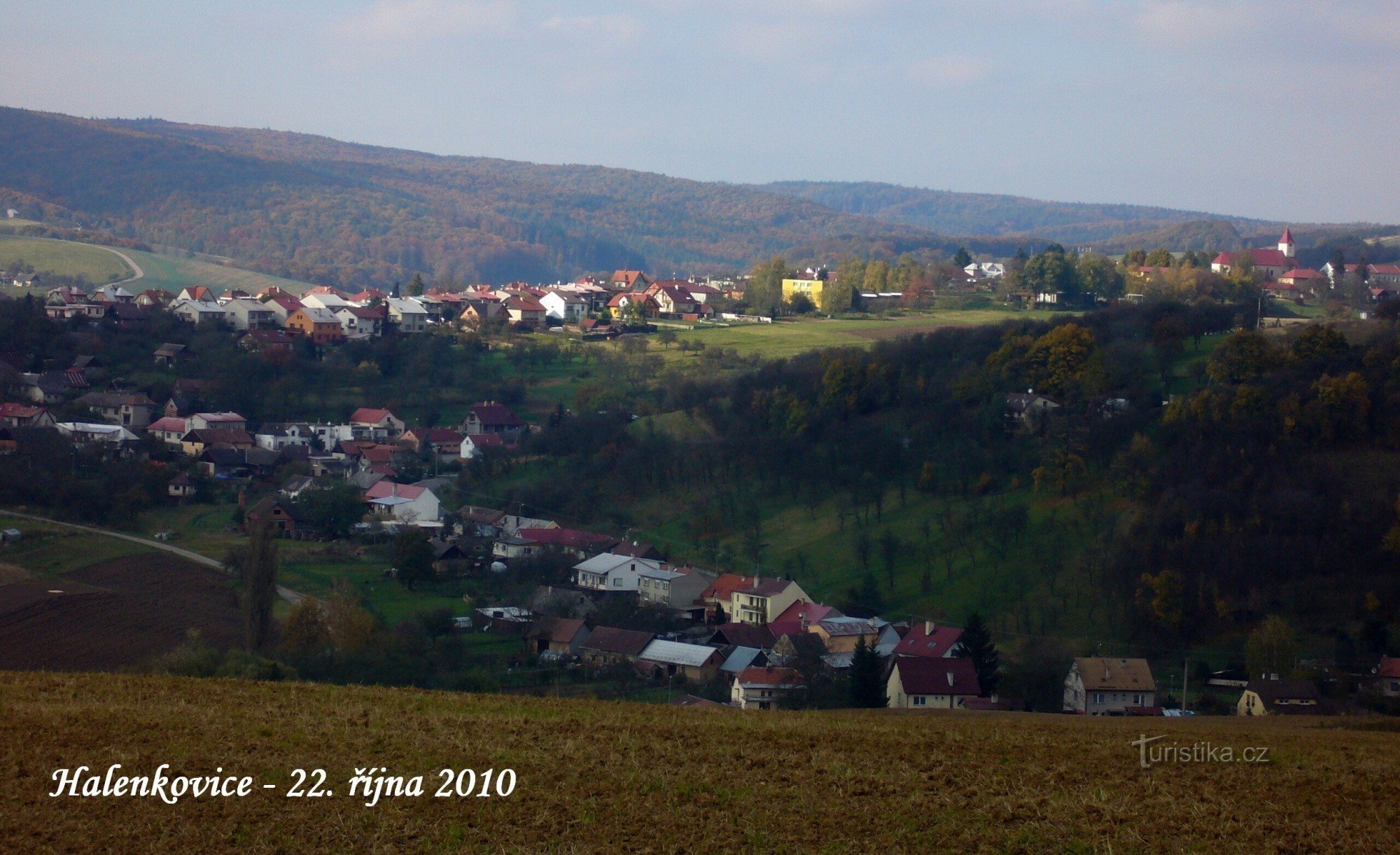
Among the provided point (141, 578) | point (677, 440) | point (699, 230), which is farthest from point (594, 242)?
point (141, 578)

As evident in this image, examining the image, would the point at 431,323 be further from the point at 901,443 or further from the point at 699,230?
the point at 699,230

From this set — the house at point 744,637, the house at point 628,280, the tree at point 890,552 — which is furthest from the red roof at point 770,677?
the house at point 628,280

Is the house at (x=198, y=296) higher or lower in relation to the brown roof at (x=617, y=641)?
higher

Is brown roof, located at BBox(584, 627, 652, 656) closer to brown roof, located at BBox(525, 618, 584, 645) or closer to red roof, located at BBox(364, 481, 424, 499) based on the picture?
brown roof, located at BBox(525, 618, 584, 645)

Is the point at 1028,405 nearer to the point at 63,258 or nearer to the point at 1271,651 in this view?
the point at 1271,651

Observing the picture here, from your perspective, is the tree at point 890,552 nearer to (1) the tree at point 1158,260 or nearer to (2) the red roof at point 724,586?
(2) the red roof at point 724,586

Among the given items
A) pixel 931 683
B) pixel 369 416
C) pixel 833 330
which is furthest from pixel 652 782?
pixel 833 330
